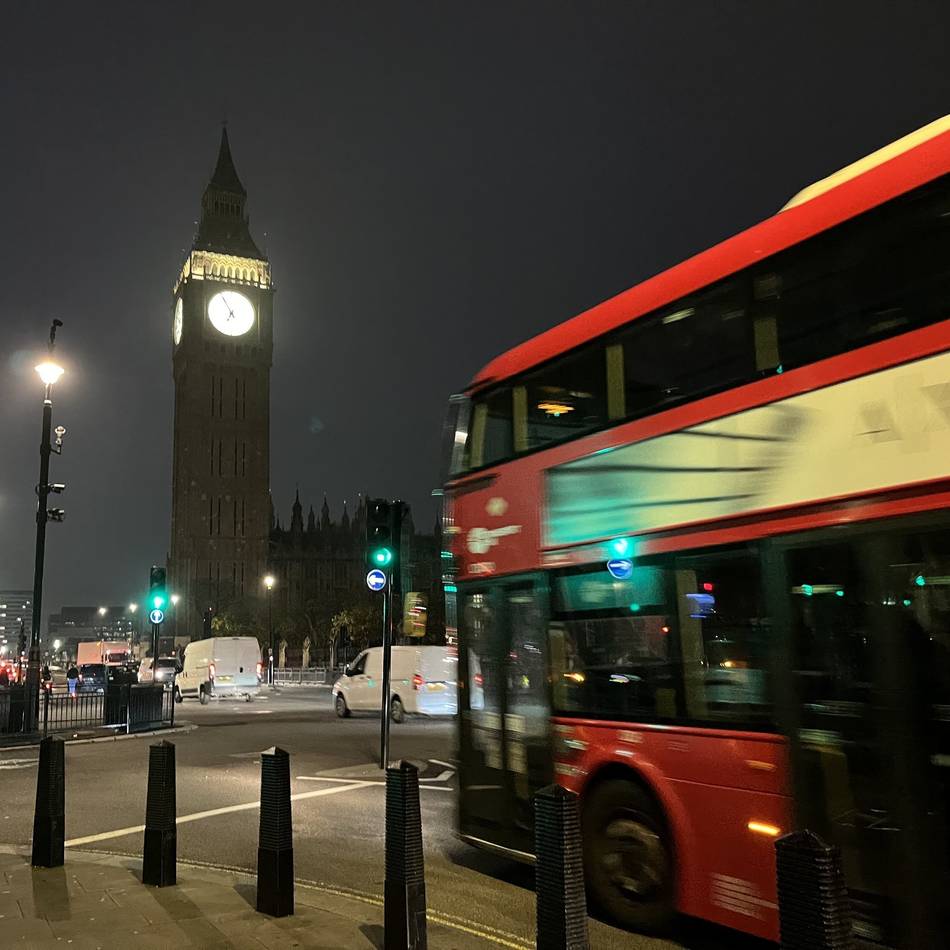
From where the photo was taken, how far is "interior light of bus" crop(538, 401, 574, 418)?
6801 mm

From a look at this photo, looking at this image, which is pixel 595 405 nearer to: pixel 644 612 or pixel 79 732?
pixel 644 612

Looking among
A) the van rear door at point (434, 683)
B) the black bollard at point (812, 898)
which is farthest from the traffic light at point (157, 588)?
the black bollard at point (812, 898)

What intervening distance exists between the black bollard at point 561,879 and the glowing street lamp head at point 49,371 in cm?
1796

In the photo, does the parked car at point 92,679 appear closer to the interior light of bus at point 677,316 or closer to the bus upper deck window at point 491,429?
the bus upper deck window at point 491,429

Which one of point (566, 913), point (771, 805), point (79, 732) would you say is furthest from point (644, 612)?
point (79, 732)

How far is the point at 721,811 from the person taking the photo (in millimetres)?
5203

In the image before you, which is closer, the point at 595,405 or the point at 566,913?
the point at 566,913

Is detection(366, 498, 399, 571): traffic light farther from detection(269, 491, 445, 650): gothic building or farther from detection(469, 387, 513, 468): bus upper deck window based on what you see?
detection(269, 491, 445, 650): gothic building

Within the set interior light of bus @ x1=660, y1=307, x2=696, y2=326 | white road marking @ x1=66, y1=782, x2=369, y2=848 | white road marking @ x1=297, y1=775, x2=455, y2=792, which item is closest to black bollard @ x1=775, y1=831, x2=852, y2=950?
interior light of bus @ x1=660, y1=307, x2=696, y2=326

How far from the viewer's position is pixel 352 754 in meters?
14.8

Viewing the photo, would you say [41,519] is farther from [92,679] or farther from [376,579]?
[92,679]

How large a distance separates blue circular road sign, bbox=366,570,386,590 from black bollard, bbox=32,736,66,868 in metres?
6.30

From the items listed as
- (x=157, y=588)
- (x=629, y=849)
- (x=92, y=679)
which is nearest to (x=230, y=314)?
(x=92, y=679)

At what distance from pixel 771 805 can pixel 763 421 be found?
6.87 feet
